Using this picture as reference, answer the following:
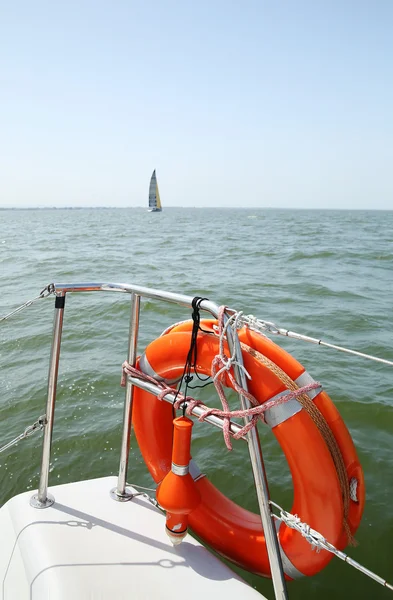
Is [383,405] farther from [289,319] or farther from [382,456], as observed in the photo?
[289,319]

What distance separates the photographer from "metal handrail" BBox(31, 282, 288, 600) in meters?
1.41

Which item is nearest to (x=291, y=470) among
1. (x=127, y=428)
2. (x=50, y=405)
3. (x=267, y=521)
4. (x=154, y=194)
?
(x=267, y=521)

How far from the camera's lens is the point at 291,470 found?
1.67 metres

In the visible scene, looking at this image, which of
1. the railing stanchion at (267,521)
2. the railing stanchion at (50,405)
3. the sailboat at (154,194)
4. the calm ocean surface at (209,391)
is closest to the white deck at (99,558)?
the railing stanchion at (50,405)

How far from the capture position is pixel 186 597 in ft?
4.81

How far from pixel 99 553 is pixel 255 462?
2.34ft

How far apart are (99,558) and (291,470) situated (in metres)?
0.76

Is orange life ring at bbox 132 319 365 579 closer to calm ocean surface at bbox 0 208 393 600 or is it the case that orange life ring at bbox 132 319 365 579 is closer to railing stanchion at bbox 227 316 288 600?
railing stanchion at bbox 227 316 288 600

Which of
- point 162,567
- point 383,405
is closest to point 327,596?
point 162,567

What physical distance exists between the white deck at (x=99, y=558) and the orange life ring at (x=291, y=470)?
0.73ft

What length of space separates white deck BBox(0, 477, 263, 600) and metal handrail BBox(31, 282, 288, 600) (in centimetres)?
12

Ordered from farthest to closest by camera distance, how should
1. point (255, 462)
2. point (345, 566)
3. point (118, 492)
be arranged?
point (345, 566) < point (118, 492) < point (255, 462)

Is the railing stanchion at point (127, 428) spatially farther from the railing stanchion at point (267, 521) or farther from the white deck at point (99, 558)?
the railing stanchion at point (267, 521)

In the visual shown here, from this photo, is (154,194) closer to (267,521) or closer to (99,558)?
(99,558)
